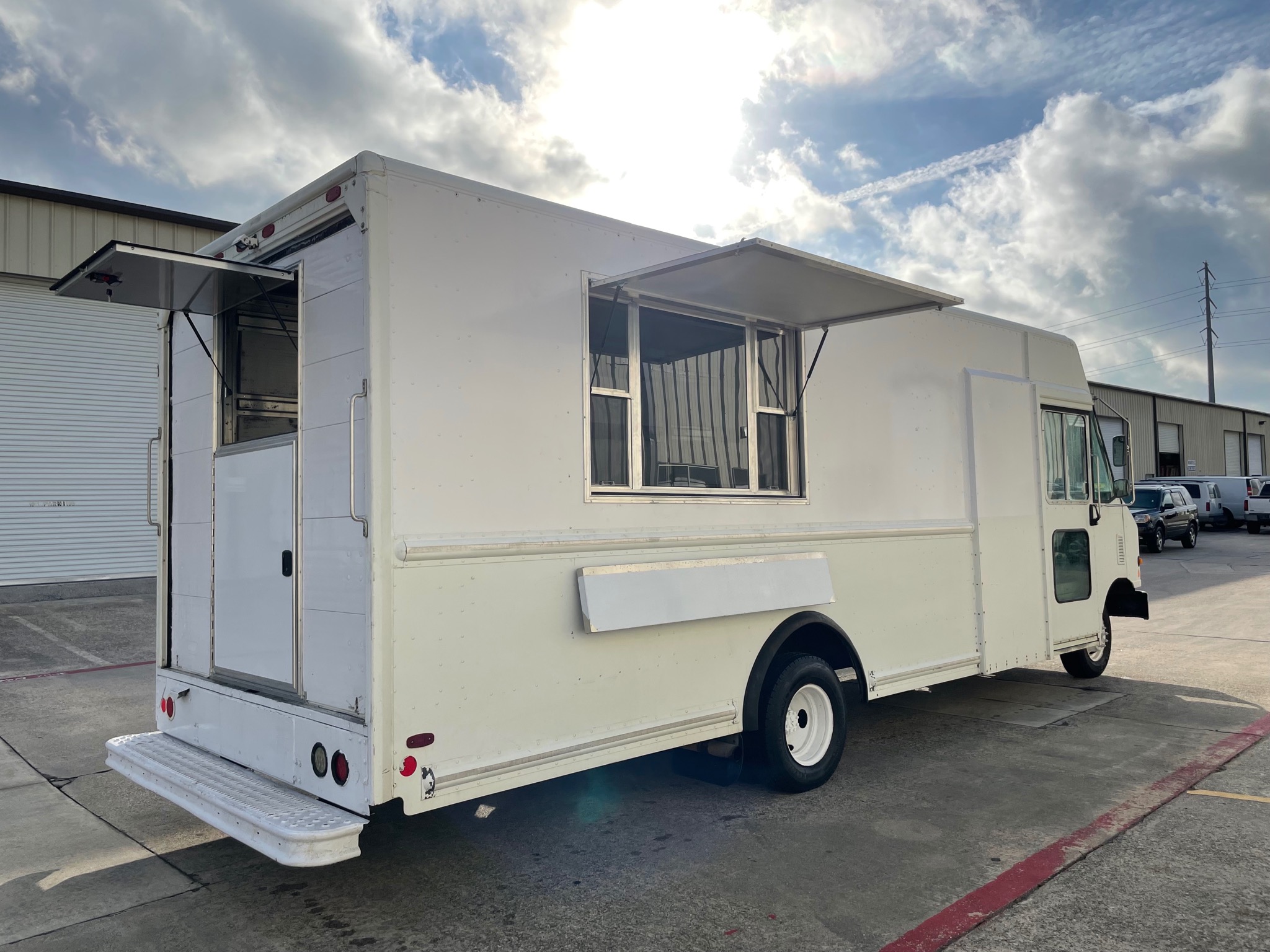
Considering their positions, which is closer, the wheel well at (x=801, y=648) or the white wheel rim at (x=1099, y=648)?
the wheel well at (x=801, y=648)

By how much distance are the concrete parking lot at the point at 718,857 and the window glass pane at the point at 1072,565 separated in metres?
0.95

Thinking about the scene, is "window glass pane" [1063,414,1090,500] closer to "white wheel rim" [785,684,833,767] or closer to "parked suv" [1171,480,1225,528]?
"white wheel rim" [785,684,833,767]

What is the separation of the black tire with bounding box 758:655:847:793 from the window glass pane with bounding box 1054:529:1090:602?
2.84 m

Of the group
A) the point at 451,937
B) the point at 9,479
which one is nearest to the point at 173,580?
the point at 451,937

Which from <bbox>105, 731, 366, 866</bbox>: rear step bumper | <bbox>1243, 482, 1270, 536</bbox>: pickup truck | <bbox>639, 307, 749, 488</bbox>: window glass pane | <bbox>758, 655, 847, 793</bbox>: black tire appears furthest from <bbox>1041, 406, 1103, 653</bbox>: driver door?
<bbox>1243, 482, 1270, 536</bbox>: pickup truck

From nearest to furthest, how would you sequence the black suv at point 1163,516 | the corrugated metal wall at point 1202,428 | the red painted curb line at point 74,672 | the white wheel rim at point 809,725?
1. the white wheel rim at point 809,725
2. the red painted curb line at point 74,672
3. the black suv at point 1163,516
4. the corrugated metal wall at point 1202,428

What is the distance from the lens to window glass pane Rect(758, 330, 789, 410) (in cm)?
535

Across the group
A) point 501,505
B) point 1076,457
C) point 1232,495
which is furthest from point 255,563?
point 1232,495

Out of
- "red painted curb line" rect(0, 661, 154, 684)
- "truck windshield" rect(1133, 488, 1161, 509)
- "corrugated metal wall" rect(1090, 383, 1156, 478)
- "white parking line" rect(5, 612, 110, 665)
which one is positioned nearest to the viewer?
"red painted curb line" rect(0, 661, 154, 684)

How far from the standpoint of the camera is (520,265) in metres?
4.11

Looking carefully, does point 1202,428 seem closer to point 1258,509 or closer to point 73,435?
point 1258,509

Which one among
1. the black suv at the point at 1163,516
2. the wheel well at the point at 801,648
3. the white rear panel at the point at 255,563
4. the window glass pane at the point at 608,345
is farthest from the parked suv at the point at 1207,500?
the white rear panel at the point at 255,563

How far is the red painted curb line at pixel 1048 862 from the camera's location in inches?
138

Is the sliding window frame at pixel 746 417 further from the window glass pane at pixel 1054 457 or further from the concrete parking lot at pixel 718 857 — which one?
the window glass pane at pixel 1054 457
